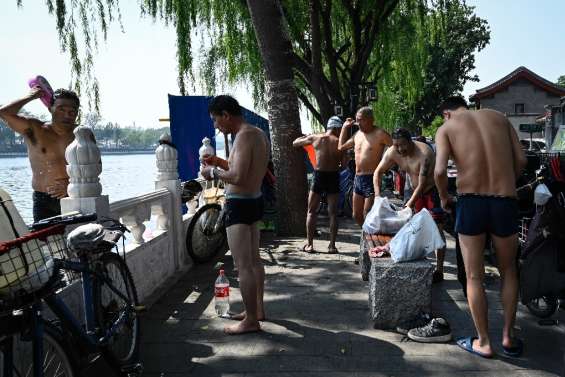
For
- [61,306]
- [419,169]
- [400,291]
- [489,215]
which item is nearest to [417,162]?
[419,169]

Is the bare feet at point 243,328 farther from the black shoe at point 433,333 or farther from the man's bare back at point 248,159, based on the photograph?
the black shoe at point 433,333

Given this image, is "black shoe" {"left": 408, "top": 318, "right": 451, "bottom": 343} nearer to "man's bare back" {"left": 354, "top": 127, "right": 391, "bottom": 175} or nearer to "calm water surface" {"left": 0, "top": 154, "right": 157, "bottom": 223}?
"calm water surface" {"left": 0, "top": 154, "right": 157, "bottom": 223}

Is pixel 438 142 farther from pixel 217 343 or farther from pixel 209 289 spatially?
pixel 209 289

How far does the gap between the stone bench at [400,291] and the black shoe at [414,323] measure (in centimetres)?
4

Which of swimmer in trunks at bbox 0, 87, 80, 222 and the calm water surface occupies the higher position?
swimmer in trunks at bbox 0, 87, 80, 222

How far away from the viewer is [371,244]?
4965 mm

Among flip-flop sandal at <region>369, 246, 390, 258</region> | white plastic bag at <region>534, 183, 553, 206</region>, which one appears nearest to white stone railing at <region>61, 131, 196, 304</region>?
flip-flop sandal at <region>369, 246, 390, 258</region>

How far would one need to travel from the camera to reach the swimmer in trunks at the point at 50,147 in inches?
169

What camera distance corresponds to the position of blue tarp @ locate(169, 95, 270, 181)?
7.95 m

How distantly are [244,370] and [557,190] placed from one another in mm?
3026

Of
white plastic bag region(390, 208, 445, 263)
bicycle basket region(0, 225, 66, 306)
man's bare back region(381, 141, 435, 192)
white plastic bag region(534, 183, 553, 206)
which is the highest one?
man's bare back region(381, 141, 435, 192)

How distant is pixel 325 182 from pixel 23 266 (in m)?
5.04

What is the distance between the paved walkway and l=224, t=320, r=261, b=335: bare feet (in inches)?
2.0

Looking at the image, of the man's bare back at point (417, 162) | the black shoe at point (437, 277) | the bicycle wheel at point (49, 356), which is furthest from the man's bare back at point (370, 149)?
the bicycle wheel at point (49, 356)
